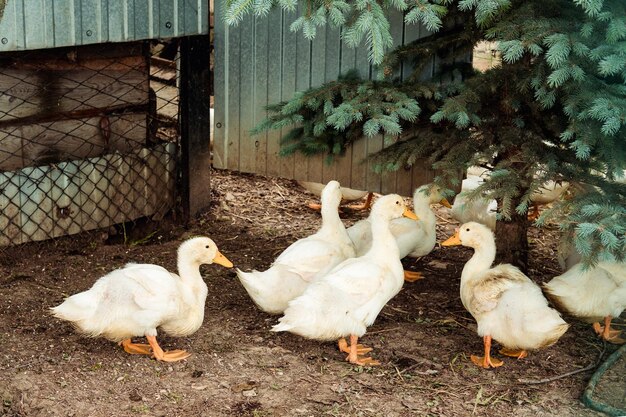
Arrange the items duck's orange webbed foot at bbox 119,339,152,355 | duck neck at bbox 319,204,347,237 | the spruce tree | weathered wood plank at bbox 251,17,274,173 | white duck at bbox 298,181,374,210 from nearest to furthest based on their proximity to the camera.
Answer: the spruce tree → duck's orange webbed foot at bbox 119,339,152,355 → duck neck at bbox 319,204,347,237 → weathered wood plank at bbox 251,17,274,173 → white duck at bbox 298,181,374,210

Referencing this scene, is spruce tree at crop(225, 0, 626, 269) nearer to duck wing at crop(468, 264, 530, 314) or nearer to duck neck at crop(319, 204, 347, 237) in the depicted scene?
duck wing at crop(468, 264, 530, 314)

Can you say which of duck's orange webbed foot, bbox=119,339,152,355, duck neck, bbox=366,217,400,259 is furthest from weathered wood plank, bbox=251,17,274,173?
duck's orange webbed foot, bbox=119,339,152,355

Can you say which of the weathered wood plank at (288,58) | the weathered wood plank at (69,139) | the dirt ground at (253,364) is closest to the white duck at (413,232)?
the dirt ground at (253,364)

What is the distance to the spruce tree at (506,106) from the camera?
5.04 m

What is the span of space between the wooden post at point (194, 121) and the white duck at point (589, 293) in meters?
3.20

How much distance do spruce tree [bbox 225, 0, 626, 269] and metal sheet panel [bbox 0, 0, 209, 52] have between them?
0.98 meters

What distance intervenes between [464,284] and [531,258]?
163 cm

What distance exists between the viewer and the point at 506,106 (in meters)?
6.22

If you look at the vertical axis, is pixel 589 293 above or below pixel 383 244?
below

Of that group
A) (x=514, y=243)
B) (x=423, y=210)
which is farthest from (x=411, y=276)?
(x=514, y=243)

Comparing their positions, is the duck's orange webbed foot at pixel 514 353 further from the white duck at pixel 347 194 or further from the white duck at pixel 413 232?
the white duck at pixel 347 194

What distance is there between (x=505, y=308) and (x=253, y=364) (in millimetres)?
1464

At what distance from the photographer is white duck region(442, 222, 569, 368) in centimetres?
543

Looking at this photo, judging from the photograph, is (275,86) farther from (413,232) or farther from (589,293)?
(589,293)
